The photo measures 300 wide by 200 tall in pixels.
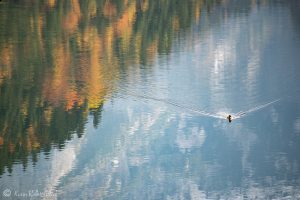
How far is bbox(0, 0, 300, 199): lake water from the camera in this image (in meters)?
36.2

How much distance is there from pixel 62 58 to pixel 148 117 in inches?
640

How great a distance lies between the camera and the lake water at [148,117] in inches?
1423

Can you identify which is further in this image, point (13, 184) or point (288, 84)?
point (288, 84)

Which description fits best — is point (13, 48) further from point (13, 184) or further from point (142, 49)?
point (13, 184)

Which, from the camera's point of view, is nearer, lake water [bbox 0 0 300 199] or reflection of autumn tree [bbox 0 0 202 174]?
lake water [bbox 0 0 300 199]

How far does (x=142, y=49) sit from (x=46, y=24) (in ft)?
54.9

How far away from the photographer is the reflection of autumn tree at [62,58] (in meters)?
44.1

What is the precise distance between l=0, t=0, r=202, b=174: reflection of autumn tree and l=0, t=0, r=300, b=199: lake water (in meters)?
0.15

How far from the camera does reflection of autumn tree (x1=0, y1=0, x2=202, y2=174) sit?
4409 centimetres

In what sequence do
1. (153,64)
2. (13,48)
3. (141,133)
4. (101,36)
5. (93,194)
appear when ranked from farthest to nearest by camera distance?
(101,36), (13,48), (153,64), (141,133), (93,194)

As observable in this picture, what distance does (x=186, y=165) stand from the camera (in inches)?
1501

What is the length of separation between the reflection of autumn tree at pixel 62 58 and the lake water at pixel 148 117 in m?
0.15

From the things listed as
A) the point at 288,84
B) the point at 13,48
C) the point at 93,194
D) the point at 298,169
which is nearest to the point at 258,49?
the point at 288,84

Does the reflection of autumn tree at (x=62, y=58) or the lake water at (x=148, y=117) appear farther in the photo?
the reflection of autumn tree at (x=62, y=58)
